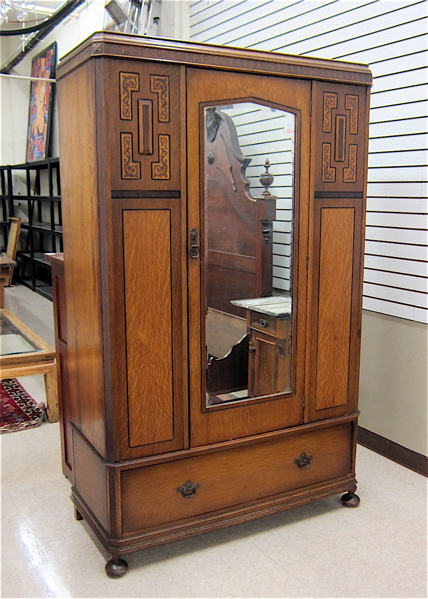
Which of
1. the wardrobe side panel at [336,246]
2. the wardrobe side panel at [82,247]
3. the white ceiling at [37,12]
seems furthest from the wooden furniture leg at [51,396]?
the white ceiling at [37,12]

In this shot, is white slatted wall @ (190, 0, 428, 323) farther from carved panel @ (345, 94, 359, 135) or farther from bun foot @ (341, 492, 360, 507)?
bun foot @ (341, 492, 360, 507)

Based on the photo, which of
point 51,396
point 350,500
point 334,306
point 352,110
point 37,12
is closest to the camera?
point 352,110

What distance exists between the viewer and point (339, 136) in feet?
7.88

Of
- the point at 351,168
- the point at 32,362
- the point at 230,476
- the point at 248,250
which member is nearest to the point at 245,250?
the point at 248,250

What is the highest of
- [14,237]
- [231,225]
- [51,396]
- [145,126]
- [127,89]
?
[127,89]

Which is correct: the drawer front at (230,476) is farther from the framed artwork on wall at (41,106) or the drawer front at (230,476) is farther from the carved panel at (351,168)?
the framed artwork on wall at (41,106)

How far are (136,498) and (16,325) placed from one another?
2582mm

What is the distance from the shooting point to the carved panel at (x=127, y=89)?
1961mm

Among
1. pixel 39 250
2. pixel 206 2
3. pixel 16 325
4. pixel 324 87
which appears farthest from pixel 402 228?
pixel 39 250

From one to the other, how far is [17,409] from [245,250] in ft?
7.64

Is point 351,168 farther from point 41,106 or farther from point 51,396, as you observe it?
point 41,106

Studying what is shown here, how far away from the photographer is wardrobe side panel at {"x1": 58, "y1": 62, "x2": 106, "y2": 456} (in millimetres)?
2066

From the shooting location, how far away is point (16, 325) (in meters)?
4.43

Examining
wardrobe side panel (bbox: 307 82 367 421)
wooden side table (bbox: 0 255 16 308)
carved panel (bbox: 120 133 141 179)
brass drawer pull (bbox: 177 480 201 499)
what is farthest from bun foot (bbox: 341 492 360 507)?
wooden side table (bbox: 0 255 16 308)
